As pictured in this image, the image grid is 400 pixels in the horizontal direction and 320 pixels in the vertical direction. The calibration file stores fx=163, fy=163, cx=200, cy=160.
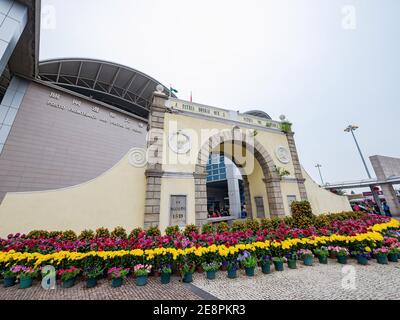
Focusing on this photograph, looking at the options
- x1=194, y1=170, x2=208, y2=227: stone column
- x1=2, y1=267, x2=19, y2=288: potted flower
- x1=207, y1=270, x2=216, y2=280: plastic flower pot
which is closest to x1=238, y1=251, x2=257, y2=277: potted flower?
x1=207, y1=270, x2=216, y2=280: plastic flower pot

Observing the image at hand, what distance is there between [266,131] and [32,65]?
49.9 ft

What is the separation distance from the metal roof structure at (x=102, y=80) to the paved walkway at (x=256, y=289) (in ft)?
50.2

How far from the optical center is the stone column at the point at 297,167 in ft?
36.8

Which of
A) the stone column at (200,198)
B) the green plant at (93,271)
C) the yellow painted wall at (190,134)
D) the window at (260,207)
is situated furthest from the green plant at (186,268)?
the window at (260,207)

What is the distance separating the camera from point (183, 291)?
138 inches

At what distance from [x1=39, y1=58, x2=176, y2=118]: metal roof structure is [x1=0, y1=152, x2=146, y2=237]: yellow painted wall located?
11.6 m

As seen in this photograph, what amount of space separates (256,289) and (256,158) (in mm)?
8852

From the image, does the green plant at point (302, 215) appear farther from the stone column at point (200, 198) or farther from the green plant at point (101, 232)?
the green plant at point (101, 232)

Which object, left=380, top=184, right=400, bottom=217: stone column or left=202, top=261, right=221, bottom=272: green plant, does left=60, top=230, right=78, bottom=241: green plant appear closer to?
left=202, top=261, right=221, bottom=272: green plant

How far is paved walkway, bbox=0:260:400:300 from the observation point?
10.5 ft

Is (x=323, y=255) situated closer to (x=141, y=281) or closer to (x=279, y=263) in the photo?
(x=279, y=263)

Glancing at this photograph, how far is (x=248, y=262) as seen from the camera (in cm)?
428

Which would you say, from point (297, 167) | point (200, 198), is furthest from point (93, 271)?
point (297, 167)

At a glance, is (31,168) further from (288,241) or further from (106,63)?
(288,241)
